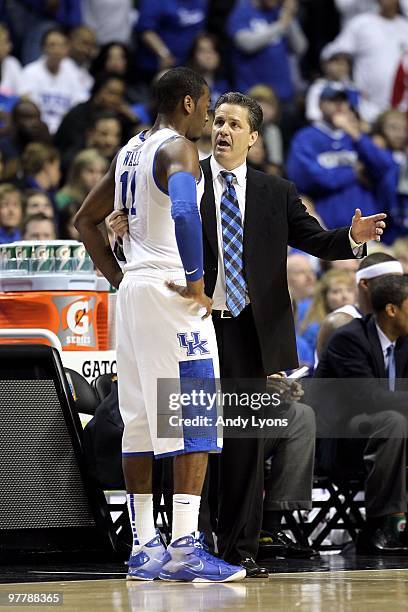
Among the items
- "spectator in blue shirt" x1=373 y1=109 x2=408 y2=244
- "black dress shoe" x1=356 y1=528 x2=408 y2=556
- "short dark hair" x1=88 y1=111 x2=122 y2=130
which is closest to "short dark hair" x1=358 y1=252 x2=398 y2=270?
"black dress shoe" x1=356 y1=528 x2=408 y2=556

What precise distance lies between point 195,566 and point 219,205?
1547 millimetres

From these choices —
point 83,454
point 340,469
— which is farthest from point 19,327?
point 340,469

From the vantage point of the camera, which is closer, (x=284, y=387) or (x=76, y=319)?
(x=284, y=387)

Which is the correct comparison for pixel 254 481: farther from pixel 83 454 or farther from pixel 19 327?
pixel 19 327

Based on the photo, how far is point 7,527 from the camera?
5.81 metres

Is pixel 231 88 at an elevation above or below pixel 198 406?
above

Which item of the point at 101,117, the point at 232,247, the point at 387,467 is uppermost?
the point at 101,117

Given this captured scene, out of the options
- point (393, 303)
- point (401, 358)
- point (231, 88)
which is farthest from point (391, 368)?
point (231, 88)

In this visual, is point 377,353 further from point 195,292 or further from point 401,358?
point 195,292

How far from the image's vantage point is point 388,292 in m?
6.88

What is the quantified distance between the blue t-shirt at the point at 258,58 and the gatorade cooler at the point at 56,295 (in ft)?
22.6

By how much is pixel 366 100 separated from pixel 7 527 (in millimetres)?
9226

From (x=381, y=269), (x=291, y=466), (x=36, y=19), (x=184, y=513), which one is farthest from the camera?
(x=36, y=19)

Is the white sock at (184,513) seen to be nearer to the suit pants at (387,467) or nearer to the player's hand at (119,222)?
the player's hand at (119,222)
